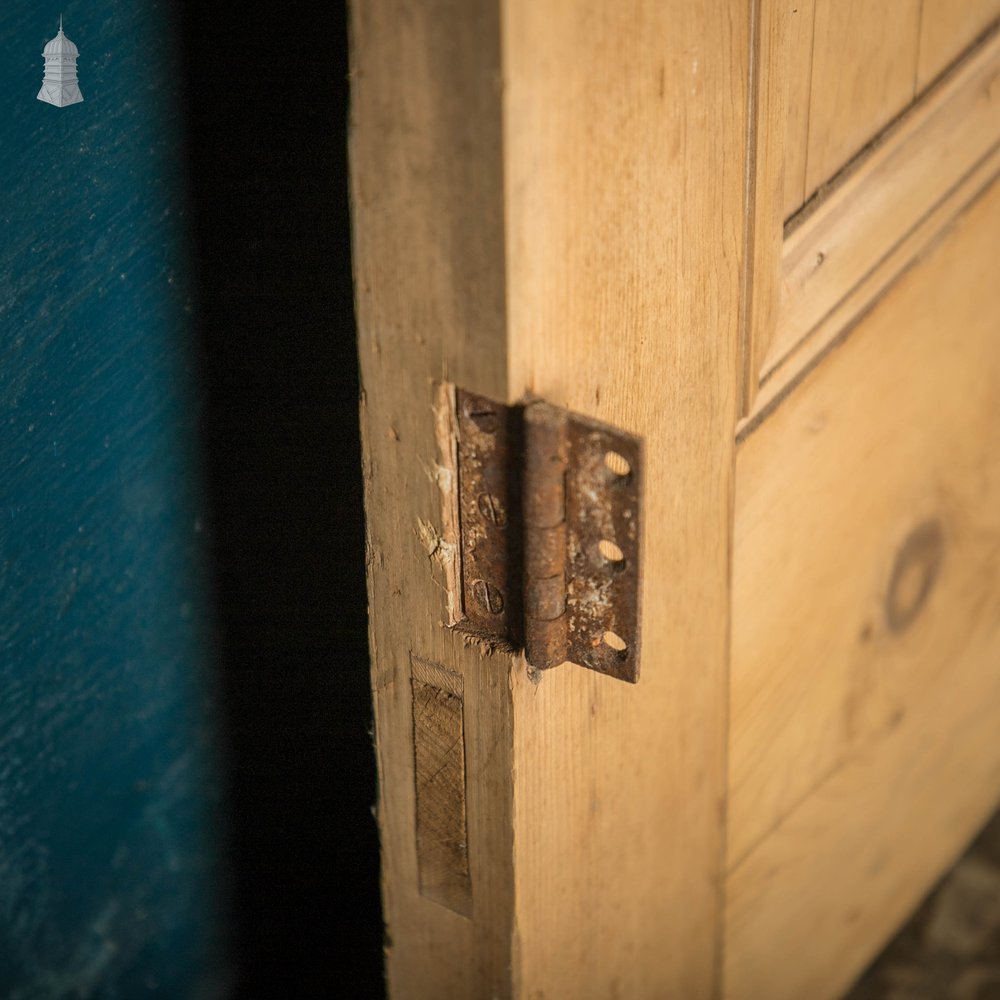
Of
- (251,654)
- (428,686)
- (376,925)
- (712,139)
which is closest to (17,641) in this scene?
(251,654)

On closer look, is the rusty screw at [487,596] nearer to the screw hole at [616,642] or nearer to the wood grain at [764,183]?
the screw hole at [616,642]

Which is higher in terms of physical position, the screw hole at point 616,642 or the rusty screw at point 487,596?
the rusty screw at point 487,596

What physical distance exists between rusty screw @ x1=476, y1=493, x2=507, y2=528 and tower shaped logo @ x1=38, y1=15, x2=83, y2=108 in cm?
33

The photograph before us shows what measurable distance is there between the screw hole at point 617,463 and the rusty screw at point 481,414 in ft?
0.18

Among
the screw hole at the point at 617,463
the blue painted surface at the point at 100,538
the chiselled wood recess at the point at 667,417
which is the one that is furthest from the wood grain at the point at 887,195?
the blue painted surface at the point at 100,538

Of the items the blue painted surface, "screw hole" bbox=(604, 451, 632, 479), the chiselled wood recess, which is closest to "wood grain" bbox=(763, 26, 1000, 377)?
the chiselled wood recess

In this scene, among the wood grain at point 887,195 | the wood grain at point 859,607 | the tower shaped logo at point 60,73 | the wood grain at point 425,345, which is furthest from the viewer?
the wood grain at point 859,607

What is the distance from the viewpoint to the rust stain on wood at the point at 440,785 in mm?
A: 712

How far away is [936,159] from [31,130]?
2.04 feet

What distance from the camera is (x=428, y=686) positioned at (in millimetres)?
716

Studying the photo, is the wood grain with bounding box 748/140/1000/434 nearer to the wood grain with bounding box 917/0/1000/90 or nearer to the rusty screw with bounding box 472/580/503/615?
the wood grain with bounding box 917/0/1000/90

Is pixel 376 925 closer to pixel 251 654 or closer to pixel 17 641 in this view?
pixel 251 654

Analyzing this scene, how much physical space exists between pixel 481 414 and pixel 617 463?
0.23 feet

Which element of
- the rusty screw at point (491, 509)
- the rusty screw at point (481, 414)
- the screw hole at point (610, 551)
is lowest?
the screw hole at point (610, 551)
